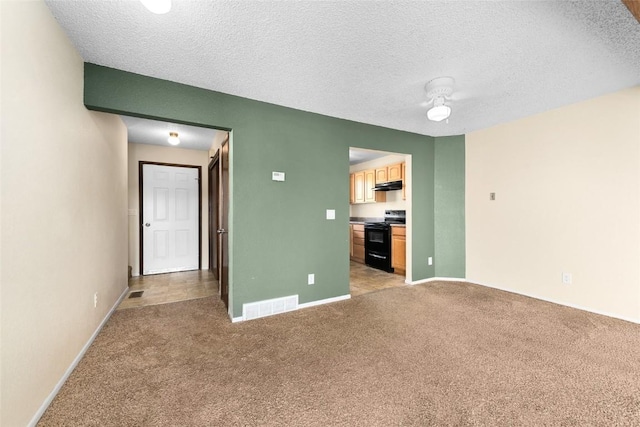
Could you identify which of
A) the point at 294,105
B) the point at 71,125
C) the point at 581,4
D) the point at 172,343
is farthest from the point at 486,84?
the point at 172,343

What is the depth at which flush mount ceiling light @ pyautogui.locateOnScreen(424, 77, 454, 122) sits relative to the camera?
2.43 meters

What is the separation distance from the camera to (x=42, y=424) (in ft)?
4.54

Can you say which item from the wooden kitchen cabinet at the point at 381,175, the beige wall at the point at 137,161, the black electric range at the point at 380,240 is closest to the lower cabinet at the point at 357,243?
the black electric range at the point at 380,240

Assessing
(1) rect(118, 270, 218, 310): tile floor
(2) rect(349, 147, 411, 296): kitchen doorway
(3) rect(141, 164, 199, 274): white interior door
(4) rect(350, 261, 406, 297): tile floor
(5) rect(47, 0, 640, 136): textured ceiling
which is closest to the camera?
(5) rect(47, 0, 640, 136): textured ceiling

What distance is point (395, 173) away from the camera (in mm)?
5133

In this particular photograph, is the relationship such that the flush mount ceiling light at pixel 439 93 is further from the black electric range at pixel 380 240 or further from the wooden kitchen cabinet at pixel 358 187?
the wooden kitchen cabinet at pixel 358 187

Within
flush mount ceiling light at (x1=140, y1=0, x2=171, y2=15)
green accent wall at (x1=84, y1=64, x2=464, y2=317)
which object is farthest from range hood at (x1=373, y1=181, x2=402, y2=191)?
flush mount ceiling light at (x1=140, y1=0, x2=171, y2=15)

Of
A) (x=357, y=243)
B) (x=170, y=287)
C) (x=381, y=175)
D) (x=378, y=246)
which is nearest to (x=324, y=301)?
(x=378, y=246)

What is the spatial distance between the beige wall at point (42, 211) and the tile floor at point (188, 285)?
3.56 feet

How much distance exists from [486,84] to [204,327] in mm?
3773

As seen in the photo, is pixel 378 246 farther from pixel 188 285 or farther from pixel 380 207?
pixel 188 285

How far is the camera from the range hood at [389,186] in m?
5.09

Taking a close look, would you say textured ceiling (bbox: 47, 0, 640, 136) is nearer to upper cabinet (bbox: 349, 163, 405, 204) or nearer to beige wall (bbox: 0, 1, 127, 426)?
beige wall (bbox: 0, 1, 127, 426)

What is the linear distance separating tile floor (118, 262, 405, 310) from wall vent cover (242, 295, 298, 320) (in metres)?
0.98
